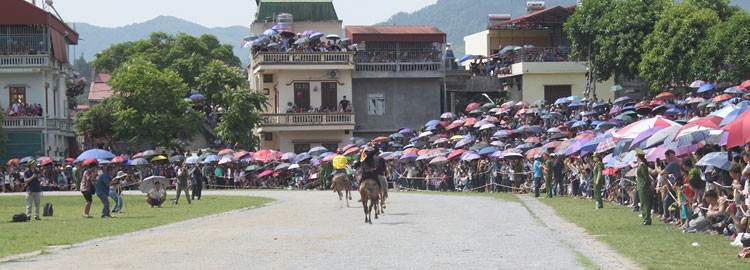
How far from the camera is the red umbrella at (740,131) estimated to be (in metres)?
19.6

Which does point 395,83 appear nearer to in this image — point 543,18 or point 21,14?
point 543,18

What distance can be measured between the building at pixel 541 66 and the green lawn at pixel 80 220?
26.0 m

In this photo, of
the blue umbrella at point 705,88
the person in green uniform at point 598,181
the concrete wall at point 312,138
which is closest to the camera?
the person in green uniform at point 598,181

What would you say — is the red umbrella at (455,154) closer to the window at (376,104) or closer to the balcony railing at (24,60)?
the window at (376,104)

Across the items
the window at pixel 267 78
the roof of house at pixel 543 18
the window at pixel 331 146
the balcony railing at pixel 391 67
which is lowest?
the window at pixel 331 146

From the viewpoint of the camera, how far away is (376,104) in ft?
217

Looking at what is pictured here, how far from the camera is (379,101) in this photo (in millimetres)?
66125

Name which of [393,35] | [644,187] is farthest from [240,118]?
[644,187]

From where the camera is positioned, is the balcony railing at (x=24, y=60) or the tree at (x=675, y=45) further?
the balcony railing at (x=24, y=60)

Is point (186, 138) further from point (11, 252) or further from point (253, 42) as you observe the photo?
point (11, 252)

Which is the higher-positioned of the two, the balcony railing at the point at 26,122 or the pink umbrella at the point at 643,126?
the balcony railing at the point at 26,122

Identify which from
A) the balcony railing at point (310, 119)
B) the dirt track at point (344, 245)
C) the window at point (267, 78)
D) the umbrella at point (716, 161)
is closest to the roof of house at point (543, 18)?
the balcony railing at point (310, 119)

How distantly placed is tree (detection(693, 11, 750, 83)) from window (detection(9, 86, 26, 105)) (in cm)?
3894

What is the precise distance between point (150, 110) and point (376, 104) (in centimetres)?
1321
